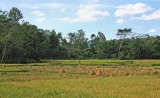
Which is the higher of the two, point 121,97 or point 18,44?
point 18,44

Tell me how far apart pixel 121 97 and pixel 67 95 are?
2502mm

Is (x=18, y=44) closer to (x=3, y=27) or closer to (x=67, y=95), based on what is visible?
(x=3, y=27)

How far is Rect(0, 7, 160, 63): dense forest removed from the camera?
228ft

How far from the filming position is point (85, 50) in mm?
109812

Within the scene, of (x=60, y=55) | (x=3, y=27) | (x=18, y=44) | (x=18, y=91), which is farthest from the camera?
(x=60, y=55)

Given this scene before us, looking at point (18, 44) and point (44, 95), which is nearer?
point (44, 95)

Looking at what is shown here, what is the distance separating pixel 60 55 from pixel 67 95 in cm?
8593

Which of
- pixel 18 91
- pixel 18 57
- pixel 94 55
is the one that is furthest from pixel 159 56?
pixel 18 91

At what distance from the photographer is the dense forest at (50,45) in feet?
228

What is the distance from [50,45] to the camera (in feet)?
316

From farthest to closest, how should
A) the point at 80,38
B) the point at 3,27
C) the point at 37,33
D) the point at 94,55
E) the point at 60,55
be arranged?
the point at 80,38 → the point at 94,55 → the point at 60,55 → the point at 37,33 → the point at 3,27

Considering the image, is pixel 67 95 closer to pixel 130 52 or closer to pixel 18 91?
pixel 18 91

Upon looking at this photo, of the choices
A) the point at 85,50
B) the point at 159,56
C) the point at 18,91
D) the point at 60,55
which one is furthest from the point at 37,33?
the point at 18,91

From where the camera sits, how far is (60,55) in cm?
10169
